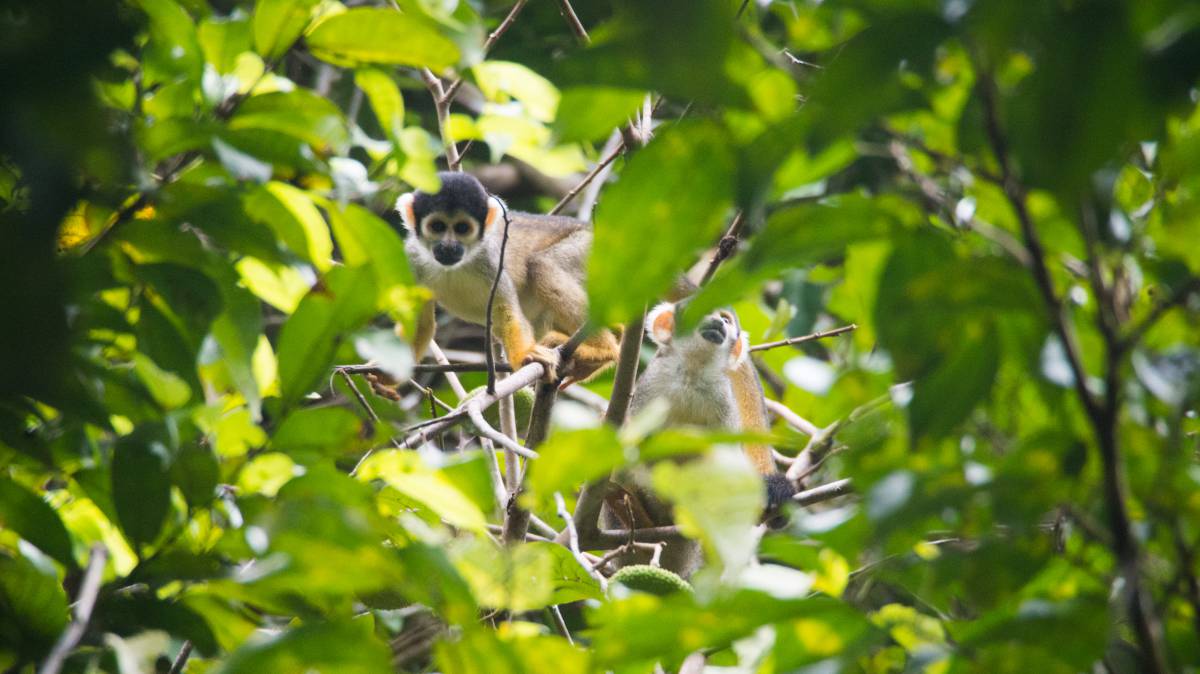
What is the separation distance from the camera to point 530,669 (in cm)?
96

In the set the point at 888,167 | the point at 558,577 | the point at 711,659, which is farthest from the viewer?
the point at 711,659

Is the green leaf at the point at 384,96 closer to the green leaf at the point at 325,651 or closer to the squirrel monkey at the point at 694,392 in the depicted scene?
the green leaf at the point at 325,651

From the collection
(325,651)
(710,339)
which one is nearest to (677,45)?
(325,651)

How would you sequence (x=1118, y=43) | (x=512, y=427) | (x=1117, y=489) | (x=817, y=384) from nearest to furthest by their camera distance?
1. (x=1118, y=43)
2. (x=1117, y=489)
3. (x=817, y=384)
4. (x=512, y=427)

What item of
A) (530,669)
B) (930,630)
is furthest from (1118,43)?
(930,630)

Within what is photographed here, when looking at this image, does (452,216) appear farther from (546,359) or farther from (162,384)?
(162,384)

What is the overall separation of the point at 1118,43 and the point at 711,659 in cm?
201

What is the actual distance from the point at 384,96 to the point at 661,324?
2468 millimetres

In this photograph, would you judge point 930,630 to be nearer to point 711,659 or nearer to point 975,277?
point 975,277

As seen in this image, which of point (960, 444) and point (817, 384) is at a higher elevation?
point (960, 444)

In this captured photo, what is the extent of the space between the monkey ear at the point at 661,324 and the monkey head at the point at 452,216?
2.73ft

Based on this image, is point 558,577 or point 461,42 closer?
point 461,42

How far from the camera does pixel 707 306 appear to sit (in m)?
0.82

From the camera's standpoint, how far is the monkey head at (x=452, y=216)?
4.23m
